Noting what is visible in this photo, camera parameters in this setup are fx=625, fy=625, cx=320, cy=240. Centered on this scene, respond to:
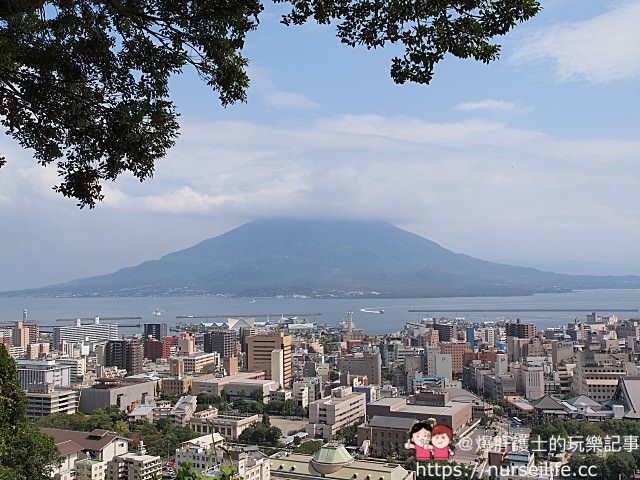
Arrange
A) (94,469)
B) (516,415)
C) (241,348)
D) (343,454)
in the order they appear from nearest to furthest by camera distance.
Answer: (343,454), (94,469), (516,415), (241,348)

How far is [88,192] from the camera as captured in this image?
58.0 inches

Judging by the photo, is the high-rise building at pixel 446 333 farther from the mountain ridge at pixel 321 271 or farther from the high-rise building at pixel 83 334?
the mountain ridge at pixel 321 271

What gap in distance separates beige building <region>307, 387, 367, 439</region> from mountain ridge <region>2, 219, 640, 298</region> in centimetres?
4431

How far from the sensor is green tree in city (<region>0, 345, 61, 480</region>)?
1.80 metres

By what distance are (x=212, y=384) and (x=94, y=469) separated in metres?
5.99

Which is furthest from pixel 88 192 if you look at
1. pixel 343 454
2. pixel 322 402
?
pixel 322 402

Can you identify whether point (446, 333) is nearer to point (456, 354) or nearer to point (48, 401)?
point (456, 354)

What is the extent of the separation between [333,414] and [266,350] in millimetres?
5426

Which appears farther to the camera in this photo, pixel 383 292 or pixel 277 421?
pixel 383 292

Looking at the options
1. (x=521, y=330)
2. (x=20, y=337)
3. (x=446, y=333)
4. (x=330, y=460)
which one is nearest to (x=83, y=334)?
(x=20, y=337)

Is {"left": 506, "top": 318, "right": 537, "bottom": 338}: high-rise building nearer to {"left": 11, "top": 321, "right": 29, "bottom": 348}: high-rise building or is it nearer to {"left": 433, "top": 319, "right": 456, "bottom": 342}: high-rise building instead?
{"left": 433, "top": 319, "right": 456, "bottom": 342}: high-rise building

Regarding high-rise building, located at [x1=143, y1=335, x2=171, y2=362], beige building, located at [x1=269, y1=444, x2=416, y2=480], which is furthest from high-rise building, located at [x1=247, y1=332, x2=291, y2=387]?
beige building, located at [x1=269, y1=444, x2=416, y2=480]

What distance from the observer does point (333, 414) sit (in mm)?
9414

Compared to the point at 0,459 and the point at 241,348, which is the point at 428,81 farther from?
the point at 241,348
